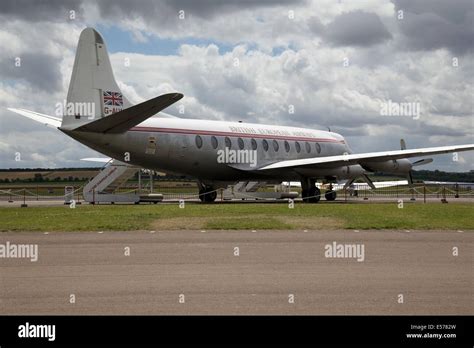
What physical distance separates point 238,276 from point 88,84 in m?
20.7

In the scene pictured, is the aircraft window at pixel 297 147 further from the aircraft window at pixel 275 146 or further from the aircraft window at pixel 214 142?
the aircraft window at pixel 214 142

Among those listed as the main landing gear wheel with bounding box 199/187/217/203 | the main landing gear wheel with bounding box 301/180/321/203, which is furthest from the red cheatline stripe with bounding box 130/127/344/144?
the main landing gear wheel with bounding box 199/187/217/203

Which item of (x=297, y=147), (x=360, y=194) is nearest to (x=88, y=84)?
(x=297, y=147)

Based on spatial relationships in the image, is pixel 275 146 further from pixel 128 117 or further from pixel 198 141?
pixel 128 117

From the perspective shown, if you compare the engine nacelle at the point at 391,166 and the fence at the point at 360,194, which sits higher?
the engine nacelle at the point at 391,166

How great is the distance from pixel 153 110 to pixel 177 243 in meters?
12.9

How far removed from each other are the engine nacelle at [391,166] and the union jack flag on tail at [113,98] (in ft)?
54.2

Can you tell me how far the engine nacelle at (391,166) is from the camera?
41.7 m

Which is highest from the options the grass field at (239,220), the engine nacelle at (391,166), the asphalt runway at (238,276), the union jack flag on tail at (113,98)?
the union jack flag on tail at (113,98)

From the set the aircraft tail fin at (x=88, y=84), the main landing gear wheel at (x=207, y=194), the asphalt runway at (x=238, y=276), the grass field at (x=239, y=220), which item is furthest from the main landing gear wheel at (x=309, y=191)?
the asphalt runway at (x=238, y=276)

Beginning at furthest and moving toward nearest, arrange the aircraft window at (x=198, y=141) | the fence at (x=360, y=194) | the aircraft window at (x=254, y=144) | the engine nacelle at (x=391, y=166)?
the fence at (x=360, y=194), the engine nacelle at (x=391, y=166), the aircraft window at (x=254, y=144), the aircraft window at (x=198, y=141)

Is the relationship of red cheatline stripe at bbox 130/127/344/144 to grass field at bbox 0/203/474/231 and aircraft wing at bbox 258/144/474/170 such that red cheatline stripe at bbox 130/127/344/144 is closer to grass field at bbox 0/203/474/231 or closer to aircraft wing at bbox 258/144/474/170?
aircraft wing at bbox 258/144/474/170

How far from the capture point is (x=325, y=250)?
1521 cm
